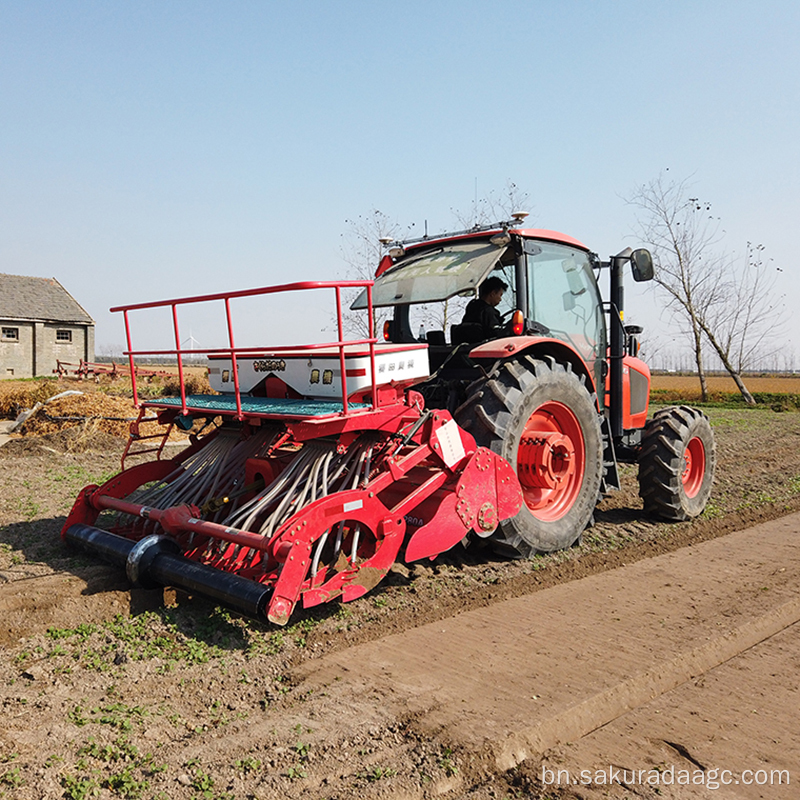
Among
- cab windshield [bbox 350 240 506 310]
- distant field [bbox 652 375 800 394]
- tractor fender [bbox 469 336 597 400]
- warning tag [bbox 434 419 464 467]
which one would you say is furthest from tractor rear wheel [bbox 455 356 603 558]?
distant field [bbox 652 375 800 394]

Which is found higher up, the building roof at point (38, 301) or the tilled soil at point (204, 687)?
the building roof at point (38, 301)

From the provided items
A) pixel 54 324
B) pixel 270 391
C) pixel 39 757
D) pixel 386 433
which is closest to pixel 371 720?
pixel 39 757

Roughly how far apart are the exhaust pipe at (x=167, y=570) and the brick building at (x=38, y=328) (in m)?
30.6

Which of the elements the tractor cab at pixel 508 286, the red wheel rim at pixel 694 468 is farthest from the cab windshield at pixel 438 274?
the red wheel rim at pixel 694 468

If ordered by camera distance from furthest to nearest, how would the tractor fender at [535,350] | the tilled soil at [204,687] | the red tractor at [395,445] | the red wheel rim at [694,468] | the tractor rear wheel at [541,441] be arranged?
the red wheel rim at [694,468] → the tractor fender at [535,350] → the tractor rear wheel at [541,441] → the red tractor at [395,445] → the tilled soil at [204,687]

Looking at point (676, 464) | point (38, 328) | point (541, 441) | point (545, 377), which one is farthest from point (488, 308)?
point (38, 328)

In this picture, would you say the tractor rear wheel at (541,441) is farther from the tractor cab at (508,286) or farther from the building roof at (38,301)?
the building roof at (38,301)

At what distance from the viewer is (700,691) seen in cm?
345

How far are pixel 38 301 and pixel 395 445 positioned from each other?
3420 centimetres

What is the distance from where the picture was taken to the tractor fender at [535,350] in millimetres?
5223

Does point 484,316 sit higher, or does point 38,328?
point 38,328

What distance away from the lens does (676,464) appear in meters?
6.69

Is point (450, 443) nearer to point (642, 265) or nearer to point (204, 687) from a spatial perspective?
point (204, 687)

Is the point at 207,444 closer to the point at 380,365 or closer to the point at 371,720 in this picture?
the point at 380,365
